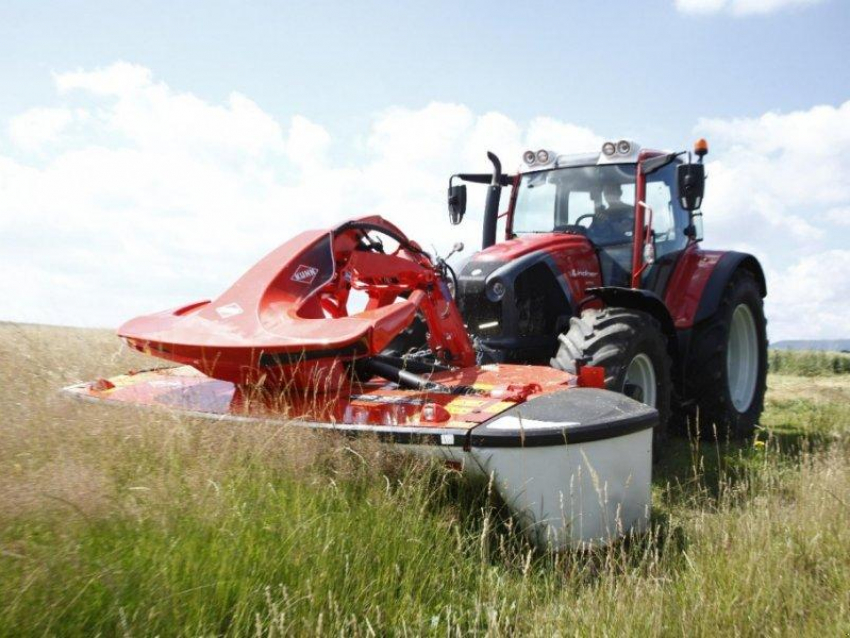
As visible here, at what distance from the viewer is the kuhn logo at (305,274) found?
4.62 m

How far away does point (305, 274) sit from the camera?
4664 millimetres

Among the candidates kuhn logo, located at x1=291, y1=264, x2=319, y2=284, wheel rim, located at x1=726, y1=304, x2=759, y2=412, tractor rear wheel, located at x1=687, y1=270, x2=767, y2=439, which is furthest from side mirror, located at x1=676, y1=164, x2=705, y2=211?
kuhn logo, located at x1=291, y1=264, x2=319, y2=284

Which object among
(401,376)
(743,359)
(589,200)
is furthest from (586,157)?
(401,376)

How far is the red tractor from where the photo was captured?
5691 millimetres

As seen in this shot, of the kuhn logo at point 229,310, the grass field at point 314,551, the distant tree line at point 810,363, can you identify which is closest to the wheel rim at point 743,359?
the grass field at point 314,551

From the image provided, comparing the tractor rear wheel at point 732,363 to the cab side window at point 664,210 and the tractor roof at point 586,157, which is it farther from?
the tractor roof at point 586,157

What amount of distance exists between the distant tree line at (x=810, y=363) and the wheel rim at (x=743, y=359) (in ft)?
25.6

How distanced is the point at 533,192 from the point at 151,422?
13.4 feet

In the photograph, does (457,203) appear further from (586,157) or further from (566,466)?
(566,466)

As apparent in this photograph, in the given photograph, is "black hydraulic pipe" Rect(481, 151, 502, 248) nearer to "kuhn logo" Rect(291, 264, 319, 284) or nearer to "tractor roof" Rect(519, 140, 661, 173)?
"tractor roof" Rect(519, 140, 661, 173)

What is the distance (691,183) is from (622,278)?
84 centimetres

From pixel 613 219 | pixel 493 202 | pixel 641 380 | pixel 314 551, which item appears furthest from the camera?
pixel 493 202

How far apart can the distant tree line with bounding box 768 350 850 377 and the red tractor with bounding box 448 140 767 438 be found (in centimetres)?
825

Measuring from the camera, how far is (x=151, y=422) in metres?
3.88
